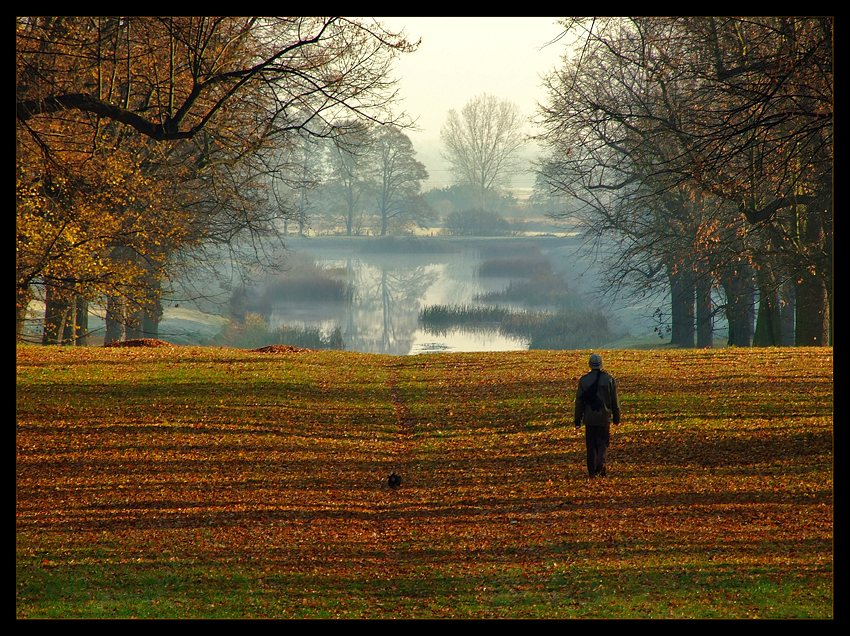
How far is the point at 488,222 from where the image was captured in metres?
76.5

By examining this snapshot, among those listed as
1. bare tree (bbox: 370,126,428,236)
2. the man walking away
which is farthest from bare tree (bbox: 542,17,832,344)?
bare tree (bbox: 370,126,428,236)

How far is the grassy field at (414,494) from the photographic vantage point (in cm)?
912

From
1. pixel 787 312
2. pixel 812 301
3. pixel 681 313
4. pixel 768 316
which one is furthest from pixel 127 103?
pixel 787 312

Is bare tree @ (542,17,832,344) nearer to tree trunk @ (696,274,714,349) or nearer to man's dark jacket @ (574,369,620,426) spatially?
tree trunk @ (696,274,714,349)

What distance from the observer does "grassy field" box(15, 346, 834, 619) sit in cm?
912

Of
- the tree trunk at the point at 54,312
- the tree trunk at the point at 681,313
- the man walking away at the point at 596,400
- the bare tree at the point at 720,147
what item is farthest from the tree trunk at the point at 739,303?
the tree trunk at the point at 54,312

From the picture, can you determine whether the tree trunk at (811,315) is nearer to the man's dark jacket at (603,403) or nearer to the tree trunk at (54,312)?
the man's dark jacket at (603,403)

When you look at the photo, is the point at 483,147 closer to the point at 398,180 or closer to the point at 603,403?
the point at 398,180

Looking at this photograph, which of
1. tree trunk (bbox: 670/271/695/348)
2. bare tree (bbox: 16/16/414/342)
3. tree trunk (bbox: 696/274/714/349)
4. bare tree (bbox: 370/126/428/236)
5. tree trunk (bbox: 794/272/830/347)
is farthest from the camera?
bare tree (bbox: 370/126/428/236)

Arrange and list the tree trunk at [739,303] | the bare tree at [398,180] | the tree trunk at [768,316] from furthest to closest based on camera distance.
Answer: the bare tree at [398,180] < the tree trunk at [739,303] < the tree trunk at [768,316]

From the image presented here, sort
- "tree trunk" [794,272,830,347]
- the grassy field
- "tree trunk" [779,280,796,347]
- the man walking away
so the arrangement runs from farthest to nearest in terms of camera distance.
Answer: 1. "tree trunk" [779,280,796,347]
2. "tree trunk" [794,272,830,347]
3. the man walking away
4. the grassy field

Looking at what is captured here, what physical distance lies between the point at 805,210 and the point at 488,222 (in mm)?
50942
